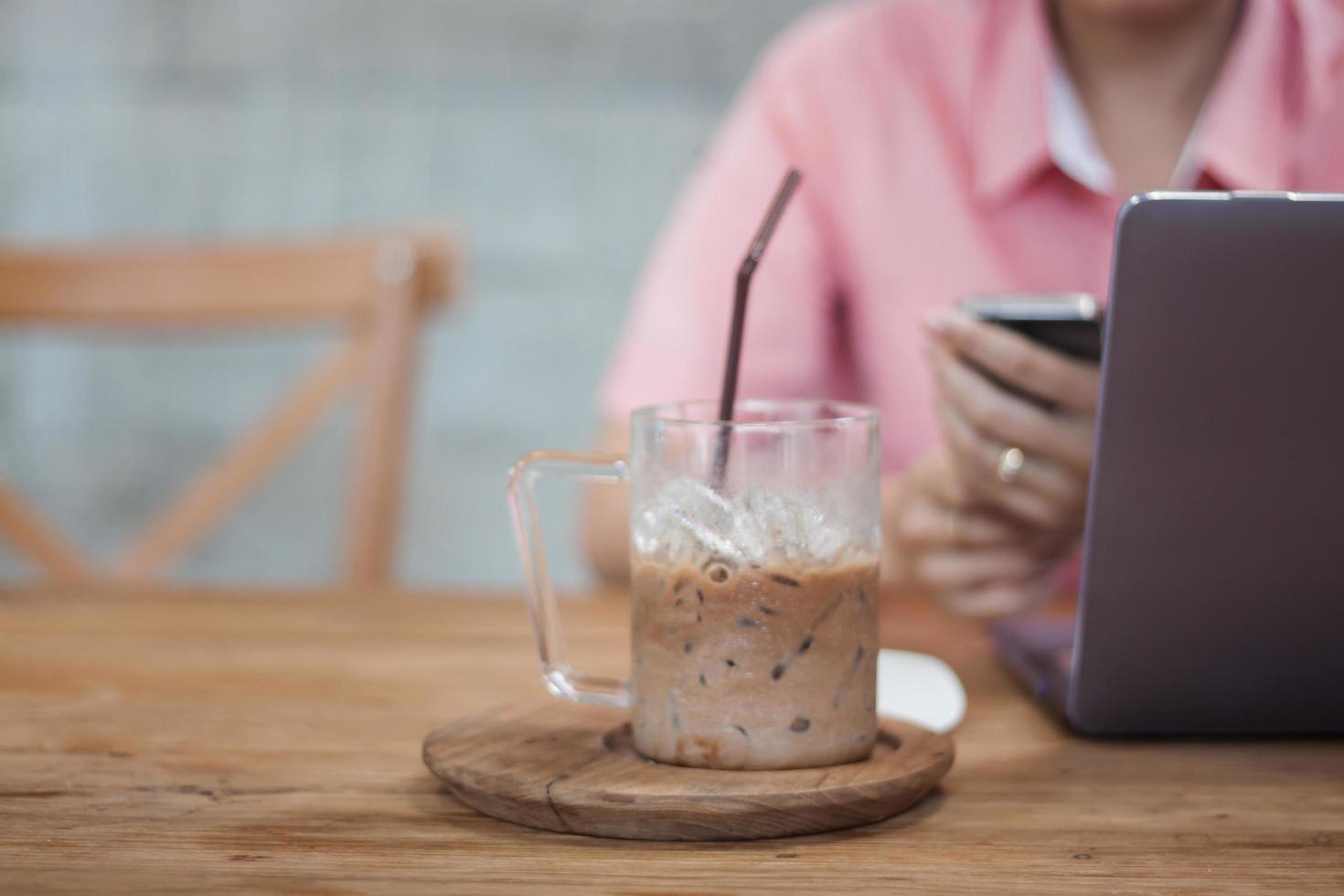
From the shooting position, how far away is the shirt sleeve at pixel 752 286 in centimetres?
130

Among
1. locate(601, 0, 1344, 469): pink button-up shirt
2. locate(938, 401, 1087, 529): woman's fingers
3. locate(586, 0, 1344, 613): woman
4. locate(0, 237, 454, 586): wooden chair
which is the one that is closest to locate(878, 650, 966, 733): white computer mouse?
locate(938, 401, 1087, 529): woman's fingers

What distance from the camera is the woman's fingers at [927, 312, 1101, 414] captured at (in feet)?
2.51

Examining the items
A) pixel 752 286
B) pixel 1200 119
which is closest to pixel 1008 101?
pixel 1200 119

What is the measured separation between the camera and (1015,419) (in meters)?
0.83

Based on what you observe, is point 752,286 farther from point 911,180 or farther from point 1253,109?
point 1253,109

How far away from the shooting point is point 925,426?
1342 mm

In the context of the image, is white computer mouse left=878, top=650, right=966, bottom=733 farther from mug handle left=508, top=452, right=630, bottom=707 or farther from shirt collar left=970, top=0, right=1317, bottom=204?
shirt collar left=970, top=0, right=1317, bottom=204

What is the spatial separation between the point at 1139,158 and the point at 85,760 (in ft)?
3.56

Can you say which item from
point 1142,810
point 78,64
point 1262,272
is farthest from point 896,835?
point 78,64

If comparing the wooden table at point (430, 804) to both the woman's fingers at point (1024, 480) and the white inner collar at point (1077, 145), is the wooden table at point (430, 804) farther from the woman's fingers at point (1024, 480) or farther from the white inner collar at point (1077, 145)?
the white inner collar at point (1077, 145)

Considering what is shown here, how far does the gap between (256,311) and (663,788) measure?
1058 mm

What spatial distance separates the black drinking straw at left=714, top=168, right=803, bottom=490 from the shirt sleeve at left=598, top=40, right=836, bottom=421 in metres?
0.73

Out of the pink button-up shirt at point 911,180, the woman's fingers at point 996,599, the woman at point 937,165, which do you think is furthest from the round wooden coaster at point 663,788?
the pink button-up shirt at point 911,180

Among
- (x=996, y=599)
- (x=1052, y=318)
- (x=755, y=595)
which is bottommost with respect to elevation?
(x=996, y=599)
